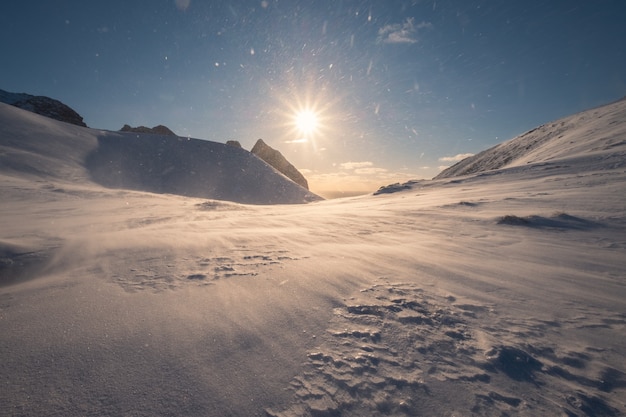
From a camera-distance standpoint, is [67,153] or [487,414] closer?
[487,414]

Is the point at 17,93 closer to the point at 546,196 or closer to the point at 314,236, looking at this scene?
the point at 314,236

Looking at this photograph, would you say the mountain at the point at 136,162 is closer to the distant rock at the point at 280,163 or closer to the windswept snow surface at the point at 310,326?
the windswept snow surface at the point at 310,326

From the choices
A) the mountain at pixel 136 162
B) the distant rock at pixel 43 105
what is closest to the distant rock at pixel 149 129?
the distant rock at pixel 43 105

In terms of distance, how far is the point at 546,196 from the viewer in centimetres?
605

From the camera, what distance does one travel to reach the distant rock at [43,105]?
39906 mm

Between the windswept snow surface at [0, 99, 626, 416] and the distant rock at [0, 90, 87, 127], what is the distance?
5426 centimetres

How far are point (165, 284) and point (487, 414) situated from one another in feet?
7.67

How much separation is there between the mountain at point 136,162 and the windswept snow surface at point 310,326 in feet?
47.7

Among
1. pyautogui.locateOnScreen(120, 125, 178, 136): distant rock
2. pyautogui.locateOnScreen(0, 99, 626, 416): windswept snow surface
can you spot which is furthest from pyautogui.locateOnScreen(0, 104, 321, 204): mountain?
pyautogui.locateOnScreen(120, 125, 178, 136): distant rock

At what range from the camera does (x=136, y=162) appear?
2183cm

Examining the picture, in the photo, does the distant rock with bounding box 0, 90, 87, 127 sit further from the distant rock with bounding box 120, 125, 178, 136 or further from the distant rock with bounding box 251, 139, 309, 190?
the distant rock with bounding box 251, 139, 309, 190

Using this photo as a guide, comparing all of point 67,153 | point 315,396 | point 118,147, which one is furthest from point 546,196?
point 118,147

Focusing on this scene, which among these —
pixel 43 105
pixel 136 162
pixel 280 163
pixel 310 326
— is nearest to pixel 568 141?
pixel 310 326

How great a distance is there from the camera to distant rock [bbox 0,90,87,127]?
39.9 m
